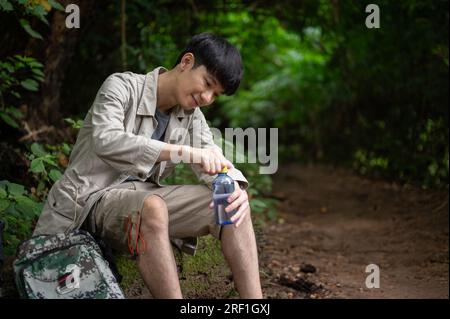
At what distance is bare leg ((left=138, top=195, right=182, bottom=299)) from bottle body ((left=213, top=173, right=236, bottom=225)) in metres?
0.27

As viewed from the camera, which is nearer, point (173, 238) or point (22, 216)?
point (173, 238)

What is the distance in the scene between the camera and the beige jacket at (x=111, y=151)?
8.95 feet

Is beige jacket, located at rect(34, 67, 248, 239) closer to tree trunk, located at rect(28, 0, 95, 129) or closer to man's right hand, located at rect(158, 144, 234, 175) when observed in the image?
man's right hand, located at rect(158, 144, 234, 175)

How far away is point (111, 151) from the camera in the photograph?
2715mm

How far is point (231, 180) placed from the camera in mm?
2854

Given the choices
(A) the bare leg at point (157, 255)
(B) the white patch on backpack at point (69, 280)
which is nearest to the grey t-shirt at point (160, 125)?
(A) the bare leg at point (157, 255)

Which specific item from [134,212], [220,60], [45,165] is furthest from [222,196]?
[45,165]

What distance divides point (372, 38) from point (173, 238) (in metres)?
5.15

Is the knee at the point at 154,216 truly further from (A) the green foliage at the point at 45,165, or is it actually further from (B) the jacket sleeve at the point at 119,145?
(A) the green foliage at the point at 45,165

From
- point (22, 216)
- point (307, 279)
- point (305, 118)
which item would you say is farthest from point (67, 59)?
point (305, 118)

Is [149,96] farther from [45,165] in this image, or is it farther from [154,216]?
[45,165]

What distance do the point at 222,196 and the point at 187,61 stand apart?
0.69 meters
